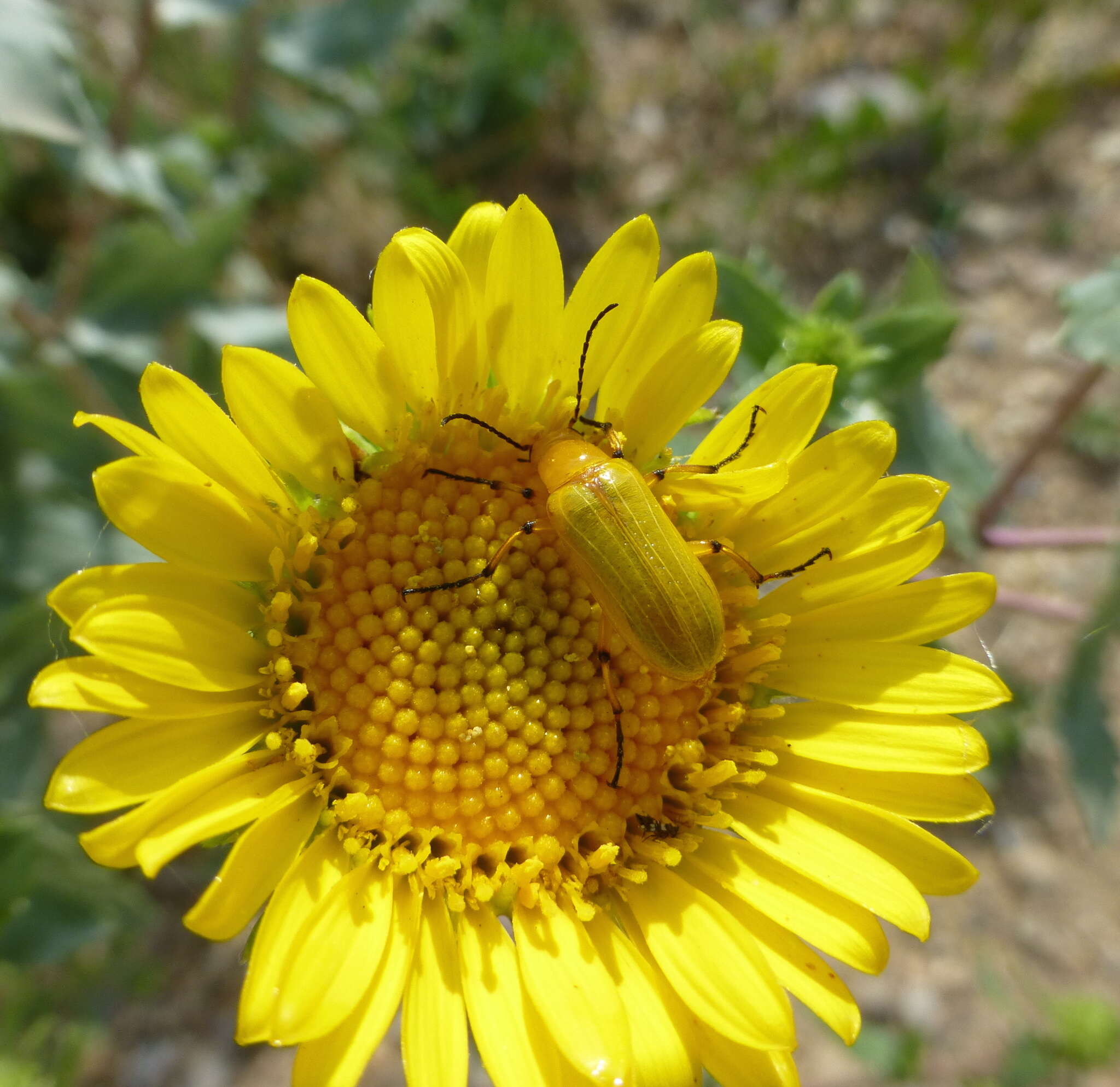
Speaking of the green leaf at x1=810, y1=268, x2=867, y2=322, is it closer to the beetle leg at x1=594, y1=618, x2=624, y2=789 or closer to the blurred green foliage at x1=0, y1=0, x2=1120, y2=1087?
the blurred green foliage at x1=0, y1=0, x2=1120, y2=1087

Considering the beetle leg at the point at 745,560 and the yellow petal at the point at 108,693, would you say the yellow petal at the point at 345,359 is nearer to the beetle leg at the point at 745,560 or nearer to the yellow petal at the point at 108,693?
the yellow petal at the point at 108,693

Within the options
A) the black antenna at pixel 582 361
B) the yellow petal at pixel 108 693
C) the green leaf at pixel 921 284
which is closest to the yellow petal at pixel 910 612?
the black antenna at pixel 582 361

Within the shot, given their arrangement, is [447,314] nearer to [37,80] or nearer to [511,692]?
[511,692]

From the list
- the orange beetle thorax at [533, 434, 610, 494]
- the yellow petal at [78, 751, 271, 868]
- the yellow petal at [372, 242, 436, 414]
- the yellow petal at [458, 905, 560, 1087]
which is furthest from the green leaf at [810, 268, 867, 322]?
the yellow petal at [78, 751, 271, 868]

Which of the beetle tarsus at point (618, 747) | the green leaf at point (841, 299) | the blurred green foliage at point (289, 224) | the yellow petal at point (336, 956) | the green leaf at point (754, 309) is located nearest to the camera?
the yellow petal at point (336, 956)

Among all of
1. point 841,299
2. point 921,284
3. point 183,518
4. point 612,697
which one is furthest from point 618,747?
point 921,284
